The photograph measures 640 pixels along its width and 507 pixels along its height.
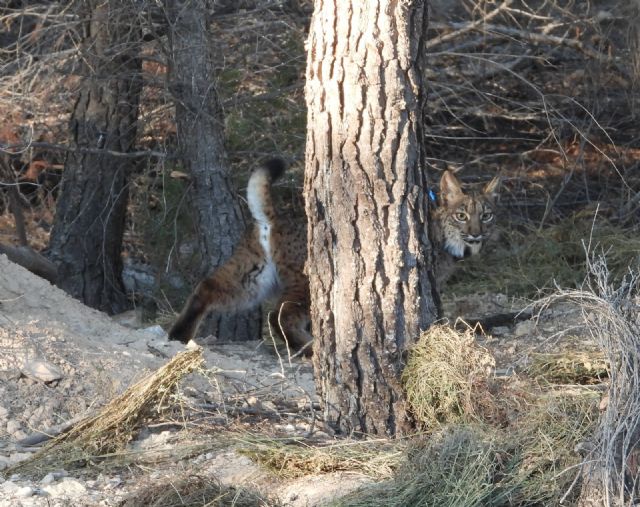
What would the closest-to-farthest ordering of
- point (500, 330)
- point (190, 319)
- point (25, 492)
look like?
point (25, 492) → point (500, 330) → point (190, 319)

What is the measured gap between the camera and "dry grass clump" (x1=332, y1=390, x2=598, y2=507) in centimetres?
427

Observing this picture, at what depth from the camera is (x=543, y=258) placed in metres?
9.45

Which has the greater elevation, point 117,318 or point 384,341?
point 384,341

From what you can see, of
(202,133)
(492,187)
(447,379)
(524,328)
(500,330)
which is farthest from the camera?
(492,187)

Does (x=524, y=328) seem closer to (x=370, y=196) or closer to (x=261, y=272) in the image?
(x=261, y=272)

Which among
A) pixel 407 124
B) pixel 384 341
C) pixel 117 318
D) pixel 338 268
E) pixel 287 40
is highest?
pixel 287 40

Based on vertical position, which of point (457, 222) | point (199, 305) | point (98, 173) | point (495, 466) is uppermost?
point (98, 173)

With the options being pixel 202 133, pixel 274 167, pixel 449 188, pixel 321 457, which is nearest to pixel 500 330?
pixel 449 188

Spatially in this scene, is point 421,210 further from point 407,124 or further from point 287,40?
point 287,40

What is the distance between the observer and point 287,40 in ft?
30.6

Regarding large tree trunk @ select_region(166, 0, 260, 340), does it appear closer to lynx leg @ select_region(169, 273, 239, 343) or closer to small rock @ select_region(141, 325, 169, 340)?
lynx leg @ select_region(169, 273, 239, 343)

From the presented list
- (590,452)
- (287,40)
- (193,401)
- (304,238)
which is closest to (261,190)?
(304,238)

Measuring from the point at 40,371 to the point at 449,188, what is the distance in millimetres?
3760

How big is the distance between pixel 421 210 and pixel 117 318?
15.4ft
